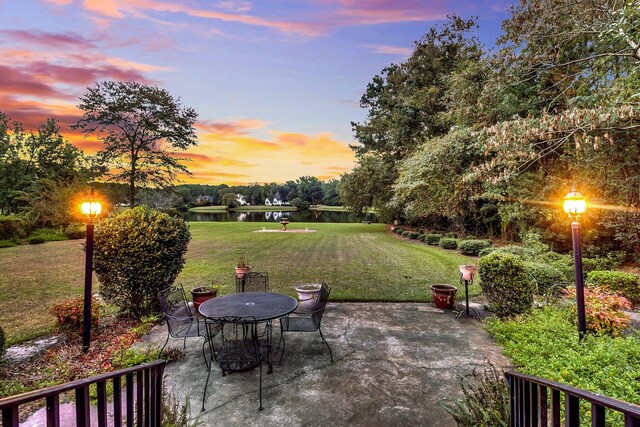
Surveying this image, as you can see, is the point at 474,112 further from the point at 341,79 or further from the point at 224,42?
the point at 224,42

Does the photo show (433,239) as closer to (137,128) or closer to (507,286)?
(507,286)

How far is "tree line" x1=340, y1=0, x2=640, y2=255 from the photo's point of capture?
6.52 metres

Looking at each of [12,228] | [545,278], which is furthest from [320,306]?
[12,228]

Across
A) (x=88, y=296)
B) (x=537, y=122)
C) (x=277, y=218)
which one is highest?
(x=537, y=122)

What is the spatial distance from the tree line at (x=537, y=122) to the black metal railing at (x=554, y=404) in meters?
5.32

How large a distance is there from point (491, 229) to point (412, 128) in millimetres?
7719

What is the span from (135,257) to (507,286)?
6.48 metres

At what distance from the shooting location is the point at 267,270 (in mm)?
Answer: 10367

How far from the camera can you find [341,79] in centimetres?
1235

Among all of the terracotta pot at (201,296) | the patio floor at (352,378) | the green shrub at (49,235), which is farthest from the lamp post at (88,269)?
the green shrub at (49,235)

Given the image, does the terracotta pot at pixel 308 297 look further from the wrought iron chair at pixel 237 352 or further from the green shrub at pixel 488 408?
the green shrub at pixel 488 408

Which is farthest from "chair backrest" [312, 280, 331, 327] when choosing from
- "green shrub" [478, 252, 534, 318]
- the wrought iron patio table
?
"green shrub" [478, 252, 534, 318]

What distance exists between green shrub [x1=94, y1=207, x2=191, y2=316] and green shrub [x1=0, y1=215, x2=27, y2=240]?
51.6ft

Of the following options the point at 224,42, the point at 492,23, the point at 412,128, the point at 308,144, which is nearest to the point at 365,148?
the point at 412,128
